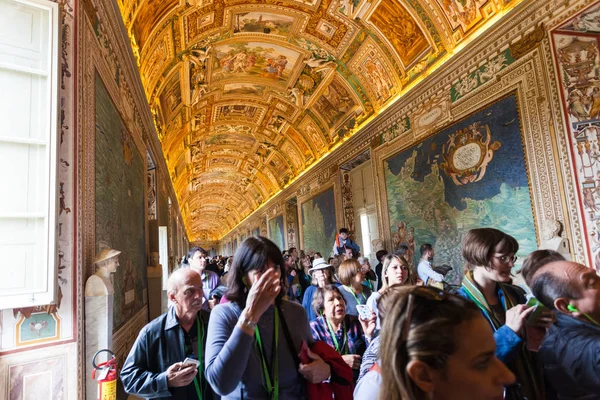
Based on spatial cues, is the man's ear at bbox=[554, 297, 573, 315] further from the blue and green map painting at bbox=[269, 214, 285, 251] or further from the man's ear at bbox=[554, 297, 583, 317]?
the blue and green map painting at bbox=[269, 214, 285, 251]

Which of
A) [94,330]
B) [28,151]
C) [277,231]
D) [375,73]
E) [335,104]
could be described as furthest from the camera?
[277,231]

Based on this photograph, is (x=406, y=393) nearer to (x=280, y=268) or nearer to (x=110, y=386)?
(x=280, y=268)

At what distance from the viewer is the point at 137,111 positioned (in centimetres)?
987

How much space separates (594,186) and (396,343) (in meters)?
7.18

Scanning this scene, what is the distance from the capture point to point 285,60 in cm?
1470

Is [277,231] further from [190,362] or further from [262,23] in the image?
[190,362]

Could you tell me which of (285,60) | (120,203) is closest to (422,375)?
(120,203)

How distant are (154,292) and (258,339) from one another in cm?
974

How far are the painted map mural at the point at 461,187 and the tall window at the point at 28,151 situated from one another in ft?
26.6

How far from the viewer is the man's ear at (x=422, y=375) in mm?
1287

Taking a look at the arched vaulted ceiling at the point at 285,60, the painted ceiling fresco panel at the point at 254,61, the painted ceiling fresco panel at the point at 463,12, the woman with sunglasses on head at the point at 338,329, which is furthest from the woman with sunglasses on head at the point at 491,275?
the painted ceiling fresco panel at the point at 254,61

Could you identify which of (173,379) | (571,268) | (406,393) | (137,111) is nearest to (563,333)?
(571,268)

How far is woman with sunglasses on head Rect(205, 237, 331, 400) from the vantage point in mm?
1955

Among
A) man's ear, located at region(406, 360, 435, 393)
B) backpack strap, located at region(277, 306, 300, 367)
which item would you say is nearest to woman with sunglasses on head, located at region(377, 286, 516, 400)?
man's ear, located at region(406, 360, 435, 393)
